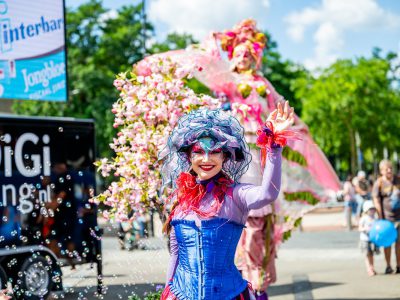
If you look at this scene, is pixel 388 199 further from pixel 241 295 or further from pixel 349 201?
pixel 349 201

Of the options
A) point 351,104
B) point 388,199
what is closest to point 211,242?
point 388,199

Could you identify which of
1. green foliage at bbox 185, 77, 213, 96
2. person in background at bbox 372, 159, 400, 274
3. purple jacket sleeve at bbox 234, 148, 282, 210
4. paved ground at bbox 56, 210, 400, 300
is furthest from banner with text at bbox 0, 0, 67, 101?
purple jacket sleeve at bbox 234, 148, 282, 210

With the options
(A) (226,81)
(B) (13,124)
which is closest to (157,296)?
(A) (226,81)

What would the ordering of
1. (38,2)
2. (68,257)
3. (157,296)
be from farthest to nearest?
(38,2), (68,257), (157,296)

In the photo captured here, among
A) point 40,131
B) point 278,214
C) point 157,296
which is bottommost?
point 157,296

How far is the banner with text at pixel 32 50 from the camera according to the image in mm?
10211

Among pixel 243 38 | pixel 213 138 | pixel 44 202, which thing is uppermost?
pixel 243 38

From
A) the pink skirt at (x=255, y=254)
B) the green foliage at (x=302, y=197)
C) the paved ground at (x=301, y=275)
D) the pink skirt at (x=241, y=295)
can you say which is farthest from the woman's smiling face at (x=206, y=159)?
the green foliage at (x=302, y=197)

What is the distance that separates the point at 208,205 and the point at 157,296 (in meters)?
2.04

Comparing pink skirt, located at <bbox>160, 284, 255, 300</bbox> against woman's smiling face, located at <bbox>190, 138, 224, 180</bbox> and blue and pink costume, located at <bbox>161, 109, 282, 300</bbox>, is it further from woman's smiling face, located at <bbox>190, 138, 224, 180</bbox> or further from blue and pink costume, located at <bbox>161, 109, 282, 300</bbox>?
woman's smiling face, located at <bbox>190, 138, 224, 180</bbox>

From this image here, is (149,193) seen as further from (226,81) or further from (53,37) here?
(53,37)

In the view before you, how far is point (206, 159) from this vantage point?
395 centimetres

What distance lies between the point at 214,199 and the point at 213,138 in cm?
34

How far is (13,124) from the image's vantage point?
8.62 m
